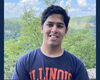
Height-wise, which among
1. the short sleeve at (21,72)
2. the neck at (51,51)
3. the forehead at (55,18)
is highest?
the forehead at (55,18)

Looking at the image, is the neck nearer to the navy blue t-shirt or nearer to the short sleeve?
the navy blue t-shirt

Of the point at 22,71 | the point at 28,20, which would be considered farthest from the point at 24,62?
the point at 28,20

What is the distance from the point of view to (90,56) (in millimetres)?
1451

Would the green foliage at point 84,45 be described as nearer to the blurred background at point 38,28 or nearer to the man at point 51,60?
A: the blurred background at point 38,28

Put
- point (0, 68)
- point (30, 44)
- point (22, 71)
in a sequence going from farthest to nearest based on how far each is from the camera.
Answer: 1. point (30, 44)
2. point (0, 68)
3. point (22, 71)

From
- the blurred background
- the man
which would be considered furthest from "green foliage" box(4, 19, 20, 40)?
the man

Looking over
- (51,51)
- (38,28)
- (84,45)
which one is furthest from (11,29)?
(84,45)

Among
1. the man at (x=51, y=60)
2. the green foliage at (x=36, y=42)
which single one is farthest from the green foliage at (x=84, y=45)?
the man at (x=51, y=60)

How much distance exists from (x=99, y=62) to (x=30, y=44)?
52 centimetres

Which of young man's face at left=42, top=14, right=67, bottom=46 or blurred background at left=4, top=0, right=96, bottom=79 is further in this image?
blurred background at left=4, top=0, right=96, bottom=79

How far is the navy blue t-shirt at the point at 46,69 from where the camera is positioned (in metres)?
1.07

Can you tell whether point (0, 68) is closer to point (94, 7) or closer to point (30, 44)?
point (30, 44)

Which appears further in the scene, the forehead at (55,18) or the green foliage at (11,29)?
the green foliage at (11,29)

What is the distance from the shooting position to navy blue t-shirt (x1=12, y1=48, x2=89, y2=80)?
1070 millimetres
